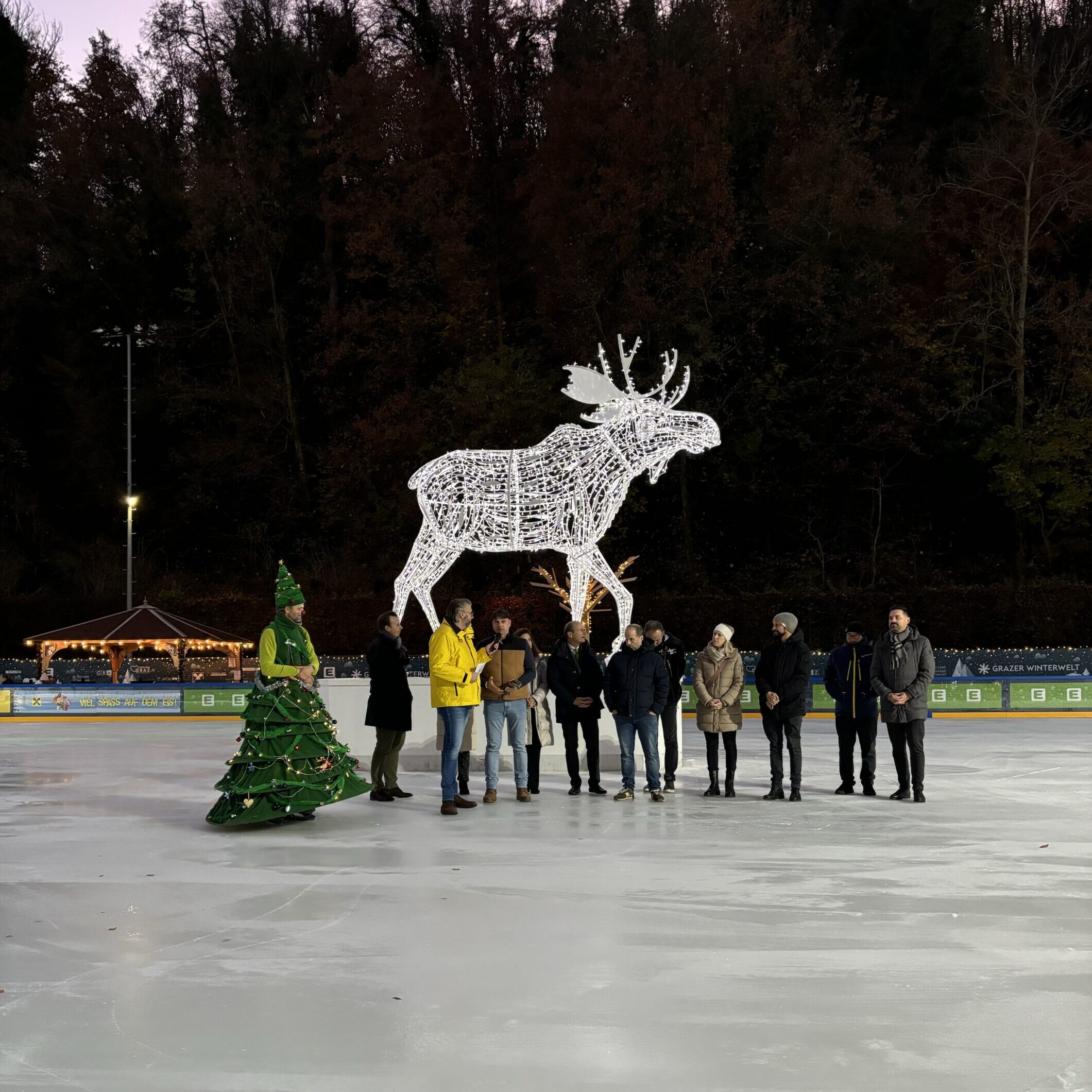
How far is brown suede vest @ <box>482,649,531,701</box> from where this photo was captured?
1243 cm

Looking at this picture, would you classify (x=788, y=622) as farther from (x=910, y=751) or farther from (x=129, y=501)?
(x=129, y=501)

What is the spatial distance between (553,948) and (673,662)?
7013mm

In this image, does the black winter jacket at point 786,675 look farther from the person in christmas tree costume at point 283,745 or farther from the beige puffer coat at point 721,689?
the person in christmas tree costume at point 283,745

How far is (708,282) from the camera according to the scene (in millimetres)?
36469

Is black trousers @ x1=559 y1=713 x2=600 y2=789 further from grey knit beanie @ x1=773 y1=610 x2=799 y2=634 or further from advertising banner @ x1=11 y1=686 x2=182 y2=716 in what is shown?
advertising banner @ x1=11 y1=686 x2=182 y2=716

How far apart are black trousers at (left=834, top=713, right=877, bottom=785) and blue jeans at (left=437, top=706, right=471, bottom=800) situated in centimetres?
344

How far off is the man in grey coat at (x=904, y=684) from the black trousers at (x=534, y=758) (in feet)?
10.2

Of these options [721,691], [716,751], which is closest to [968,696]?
[716,751]

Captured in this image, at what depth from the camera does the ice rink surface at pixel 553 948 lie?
5156mm

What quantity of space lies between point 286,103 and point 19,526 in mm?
14957

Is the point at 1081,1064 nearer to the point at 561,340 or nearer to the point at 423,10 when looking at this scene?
the point at 561,340

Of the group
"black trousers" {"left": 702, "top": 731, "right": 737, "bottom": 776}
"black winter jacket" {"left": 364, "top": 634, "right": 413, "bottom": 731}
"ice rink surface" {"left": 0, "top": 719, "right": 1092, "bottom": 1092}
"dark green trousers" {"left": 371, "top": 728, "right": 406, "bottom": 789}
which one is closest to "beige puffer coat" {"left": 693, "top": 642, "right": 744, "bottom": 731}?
"black trousers" {"left": 702, "top": 731, "right": 737, "bottom": 776}

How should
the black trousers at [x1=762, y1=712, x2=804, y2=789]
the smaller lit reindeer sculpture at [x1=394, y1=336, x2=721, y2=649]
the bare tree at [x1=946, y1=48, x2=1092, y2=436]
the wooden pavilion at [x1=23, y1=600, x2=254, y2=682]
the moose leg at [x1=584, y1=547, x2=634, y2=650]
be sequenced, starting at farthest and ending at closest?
the bare tree at [x1=946, y1=48, x2=1092, y2=436] < the wooden pavilion at [x1=23, y1=600, x2=254, y2=682] < the smaller lit reindeer sculpture at [x1=394, y1=336, x2=721, y2=649] < the moose leg at [x1=584, y1=547, x2=634, y2=650] < the black trousers at [x1=762, y1=712, x2=804, y2=789]

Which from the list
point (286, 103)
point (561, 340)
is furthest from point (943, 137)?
point (286, 103)
